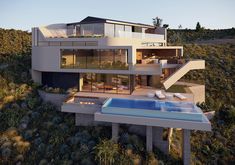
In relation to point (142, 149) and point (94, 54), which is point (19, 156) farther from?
point (94, 54)

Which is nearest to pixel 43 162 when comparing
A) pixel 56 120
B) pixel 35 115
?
pixel 56 120

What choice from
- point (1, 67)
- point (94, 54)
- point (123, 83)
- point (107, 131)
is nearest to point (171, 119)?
point (107, 131)

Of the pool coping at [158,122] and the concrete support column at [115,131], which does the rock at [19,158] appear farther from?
the concrete support column at [115,131]

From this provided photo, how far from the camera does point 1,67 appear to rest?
3316 centimetres

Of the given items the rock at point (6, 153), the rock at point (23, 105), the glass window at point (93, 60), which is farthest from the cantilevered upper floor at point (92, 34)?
the rock at point (6, 153)

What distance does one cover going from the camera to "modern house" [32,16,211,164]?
19.0 metres

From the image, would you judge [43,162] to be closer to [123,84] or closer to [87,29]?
[123,84]

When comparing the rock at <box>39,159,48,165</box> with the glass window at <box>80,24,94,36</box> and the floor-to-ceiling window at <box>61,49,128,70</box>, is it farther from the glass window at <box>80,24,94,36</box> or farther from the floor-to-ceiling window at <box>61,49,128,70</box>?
the glass window at <box>80,24,94,36</box>

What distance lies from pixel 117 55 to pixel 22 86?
39.8 ft

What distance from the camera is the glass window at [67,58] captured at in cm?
2681

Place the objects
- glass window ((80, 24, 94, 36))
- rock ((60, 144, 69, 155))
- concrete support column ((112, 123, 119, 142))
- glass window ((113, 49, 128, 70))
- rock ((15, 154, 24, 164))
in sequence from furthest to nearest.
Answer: glass window ((80, 24, 94, 36))
glass window ((113, 49, 128, 70))
rock ((60, 144, 69, 155))
rock ((15, 154, 24, 164))
concrete support column ((112, 123, 119, 142))

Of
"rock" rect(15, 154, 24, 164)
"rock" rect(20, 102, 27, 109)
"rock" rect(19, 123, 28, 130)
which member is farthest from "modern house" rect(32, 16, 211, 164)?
"rock" rect(15, 154, 24, 164)

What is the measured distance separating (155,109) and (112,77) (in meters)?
8.37

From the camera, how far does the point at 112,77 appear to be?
2636cm
